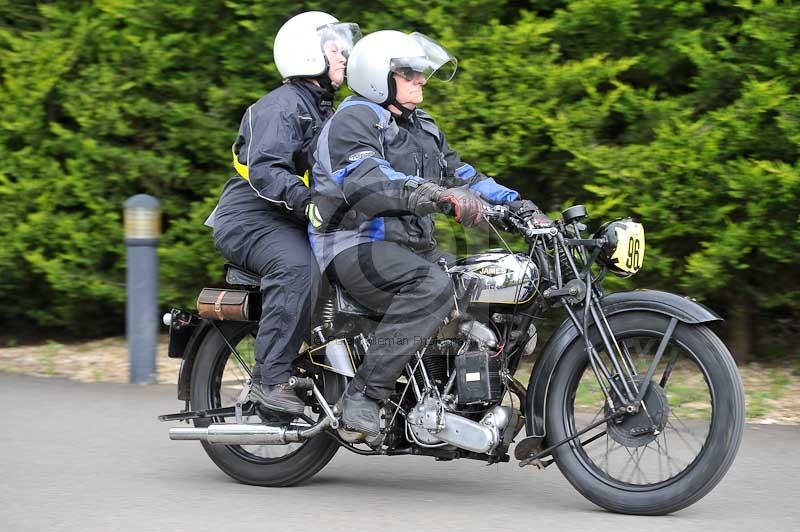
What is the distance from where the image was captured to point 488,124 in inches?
297

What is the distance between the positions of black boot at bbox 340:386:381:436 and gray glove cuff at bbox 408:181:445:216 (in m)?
0.86

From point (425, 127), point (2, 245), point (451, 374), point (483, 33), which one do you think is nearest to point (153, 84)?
point (2, 245)

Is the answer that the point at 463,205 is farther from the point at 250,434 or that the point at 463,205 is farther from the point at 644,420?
the point at 250,434

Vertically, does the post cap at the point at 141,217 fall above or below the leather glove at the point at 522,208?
below

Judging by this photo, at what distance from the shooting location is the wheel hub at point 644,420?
15.8 ft

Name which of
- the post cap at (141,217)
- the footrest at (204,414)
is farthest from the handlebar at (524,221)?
the post cap at (141,217)

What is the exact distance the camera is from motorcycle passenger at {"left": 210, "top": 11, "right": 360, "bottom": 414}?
5.31m

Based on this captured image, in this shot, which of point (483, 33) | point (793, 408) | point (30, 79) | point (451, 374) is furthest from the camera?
point (30, 79)

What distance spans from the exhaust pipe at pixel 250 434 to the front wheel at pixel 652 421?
107cm

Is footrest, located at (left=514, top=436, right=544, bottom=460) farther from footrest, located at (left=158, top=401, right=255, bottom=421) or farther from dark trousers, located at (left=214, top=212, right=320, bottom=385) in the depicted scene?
footrest, located at (left=158, top=401, right=255, bottom=421)

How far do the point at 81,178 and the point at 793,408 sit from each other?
506cm

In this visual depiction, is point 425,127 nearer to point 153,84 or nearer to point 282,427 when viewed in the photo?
point 282,427

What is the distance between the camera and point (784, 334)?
817 centimetres

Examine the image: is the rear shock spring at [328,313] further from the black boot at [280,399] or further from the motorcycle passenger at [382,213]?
the black boot at [280,399]
